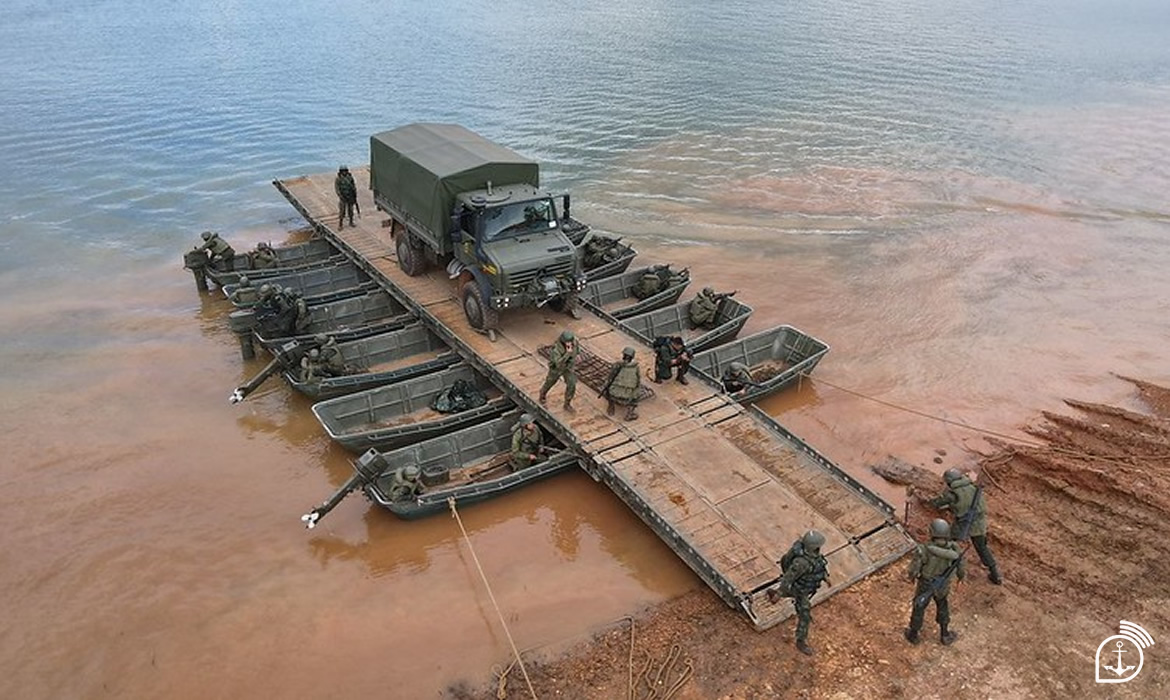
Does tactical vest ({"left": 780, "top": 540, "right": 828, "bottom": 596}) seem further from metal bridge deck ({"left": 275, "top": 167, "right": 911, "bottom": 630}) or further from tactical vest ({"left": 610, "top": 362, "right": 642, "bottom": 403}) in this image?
tactical vest ({"left": 610, "top": 362, "right": 642, "bottom": 403})

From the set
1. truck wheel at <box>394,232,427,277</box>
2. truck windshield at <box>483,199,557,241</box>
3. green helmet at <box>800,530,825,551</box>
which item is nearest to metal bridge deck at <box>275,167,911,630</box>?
green helmet at <box>800,530,825,551</box>

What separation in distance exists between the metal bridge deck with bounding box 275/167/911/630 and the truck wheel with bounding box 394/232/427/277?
9.33 feet

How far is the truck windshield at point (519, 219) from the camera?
51.3ft

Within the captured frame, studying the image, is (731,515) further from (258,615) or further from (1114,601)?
(258,615)

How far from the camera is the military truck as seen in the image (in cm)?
1554

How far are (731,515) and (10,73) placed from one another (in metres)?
50.4

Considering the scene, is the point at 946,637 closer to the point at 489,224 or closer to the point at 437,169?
the point at 489,224

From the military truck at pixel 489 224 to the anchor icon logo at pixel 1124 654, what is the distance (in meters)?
10.4

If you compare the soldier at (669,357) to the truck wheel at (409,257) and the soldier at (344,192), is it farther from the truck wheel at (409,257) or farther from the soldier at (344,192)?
the soldier at (344,192)

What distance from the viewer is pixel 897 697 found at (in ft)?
31.2

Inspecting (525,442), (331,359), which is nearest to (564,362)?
(525,442)

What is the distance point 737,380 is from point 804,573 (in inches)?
256

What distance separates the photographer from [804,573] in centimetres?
942

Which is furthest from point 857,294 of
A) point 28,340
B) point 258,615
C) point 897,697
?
point 28,340
